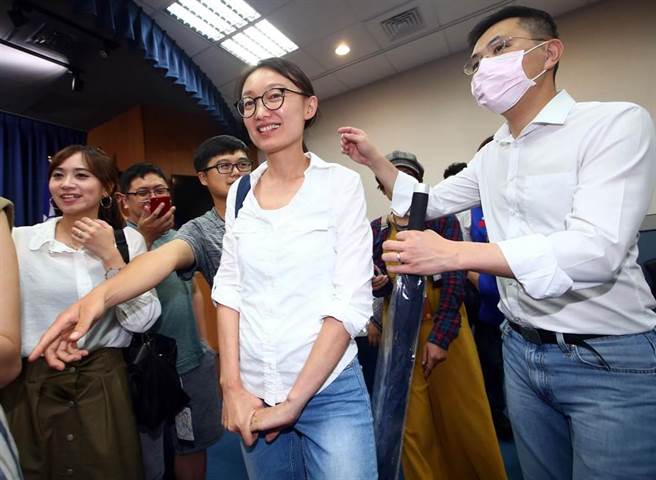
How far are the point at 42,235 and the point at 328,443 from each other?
4.19ft

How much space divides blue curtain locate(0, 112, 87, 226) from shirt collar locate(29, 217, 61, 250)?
13.1 ft

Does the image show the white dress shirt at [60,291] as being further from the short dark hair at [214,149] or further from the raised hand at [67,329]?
the short dark hair at [214,149]

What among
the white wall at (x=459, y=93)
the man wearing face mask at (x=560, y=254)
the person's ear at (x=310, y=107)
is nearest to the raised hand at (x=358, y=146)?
the man wearing face mask at (x=560, y=254)

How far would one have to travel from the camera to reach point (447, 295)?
1.59 metres

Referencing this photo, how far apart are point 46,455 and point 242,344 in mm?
831

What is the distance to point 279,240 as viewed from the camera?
2.76 feet

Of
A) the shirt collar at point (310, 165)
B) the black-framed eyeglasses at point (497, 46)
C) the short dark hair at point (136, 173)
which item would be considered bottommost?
the shirt collar at point (310, 165)

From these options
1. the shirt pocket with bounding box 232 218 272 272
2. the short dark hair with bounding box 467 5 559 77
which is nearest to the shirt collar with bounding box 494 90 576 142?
the short dark hair with bounding box 467 5 559 77

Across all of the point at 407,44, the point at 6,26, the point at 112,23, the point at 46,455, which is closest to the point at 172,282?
the point at 46,455

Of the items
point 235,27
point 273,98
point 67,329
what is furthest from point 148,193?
point 235,27

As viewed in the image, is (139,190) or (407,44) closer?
(139,190)

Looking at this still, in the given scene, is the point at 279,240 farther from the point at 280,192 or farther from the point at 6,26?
the point at 6,26

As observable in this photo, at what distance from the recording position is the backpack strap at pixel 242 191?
0.98m

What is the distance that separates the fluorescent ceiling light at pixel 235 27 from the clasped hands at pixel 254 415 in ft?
8.25
